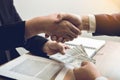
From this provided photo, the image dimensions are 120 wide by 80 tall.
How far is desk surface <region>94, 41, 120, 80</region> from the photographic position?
98 centimetres

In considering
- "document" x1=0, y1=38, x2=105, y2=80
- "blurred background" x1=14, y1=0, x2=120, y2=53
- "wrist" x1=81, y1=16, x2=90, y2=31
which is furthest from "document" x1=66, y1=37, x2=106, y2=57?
"blurred background" x1=14, y1=0, x2=120, y2=53

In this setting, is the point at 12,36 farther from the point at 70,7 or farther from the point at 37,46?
the point at 70,7

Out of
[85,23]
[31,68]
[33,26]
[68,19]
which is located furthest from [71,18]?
[31,68]

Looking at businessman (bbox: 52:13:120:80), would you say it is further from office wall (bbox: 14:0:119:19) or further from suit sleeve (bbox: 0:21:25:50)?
office wall (bbox: 14:0:119:19)

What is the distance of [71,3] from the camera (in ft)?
6.57

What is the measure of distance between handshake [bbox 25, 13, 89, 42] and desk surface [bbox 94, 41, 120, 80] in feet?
0.54

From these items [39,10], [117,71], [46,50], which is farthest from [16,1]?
[117,71]

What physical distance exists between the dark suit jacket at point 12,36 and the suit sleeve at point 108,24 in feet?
0.97

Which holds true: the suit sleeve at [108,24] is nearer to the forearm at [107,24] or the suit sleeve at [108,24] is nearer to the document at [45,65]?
the forearm at [107,24]

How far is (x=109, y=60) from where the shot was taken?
1.12 m

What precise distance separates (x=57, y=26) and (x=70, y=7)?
0.94m

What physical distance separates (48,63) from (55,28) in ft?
0.57

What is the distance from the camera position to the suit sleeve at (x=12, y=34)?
1021 millimetres

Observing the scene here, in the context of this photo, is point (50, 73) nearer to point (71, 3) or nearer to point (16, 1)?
point (71, 3)
